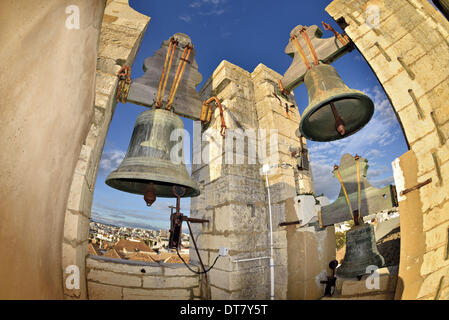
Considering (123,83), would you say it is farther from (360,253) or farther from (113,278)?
(360,253)

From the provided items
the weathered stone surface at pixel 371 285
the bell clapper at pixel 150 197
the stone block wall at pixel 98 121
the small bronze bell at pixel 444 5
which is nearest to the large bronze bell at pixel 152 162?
the bell clapper at pixel 150 197

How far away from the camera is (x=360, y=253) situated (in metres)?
2.84

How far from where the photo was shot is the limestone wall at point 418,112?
1400mm

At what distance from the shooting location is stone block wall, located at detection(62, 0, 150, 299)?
175 cm

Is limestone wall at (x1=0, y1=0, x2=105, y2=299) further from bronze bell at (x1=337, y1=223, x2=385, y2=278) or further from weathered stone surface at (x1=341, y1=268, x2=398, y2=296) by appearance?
bronze bell at (x1=337, y1=223, x2=385, y2=278)

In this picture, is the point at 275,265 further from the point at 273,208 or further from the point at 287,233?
the point at 273,208

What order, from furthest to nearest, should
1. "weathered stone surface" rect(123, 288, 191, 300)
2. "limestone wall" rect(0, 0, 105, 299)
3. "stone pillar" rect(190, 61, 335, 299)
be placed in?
→ "stone pillar" rect(190, 61, 335, 299) → "weathered stone surface" rect(123, 288, 191, 300) → "limestone wall" rect(0, 0, 105, 299)

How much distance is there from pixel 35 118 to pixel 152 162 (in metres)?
1.20

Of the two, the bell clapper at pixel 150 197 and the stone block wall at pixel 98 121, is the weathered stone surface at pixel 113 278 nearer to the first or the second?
the stone block wall at pixel 98 121

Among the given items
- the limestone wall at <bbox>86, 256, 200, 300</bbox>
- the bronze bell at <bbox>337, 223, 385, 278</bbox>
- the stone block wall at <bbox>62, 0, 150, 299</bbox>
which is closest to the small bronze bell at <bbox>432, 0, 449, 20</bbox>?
the bronze bell at <bbox>337, 223, 385, 278</bbox>

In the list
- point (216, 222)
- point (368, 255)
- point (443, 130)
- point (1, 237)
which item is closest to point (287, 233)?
point (216, 222)

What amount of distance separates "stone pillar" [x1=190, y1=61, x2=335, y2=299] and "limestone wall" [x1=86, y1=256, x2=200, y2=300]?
0.31 metres

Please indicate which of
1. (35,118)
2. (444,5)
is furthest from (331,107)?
(35,118)
